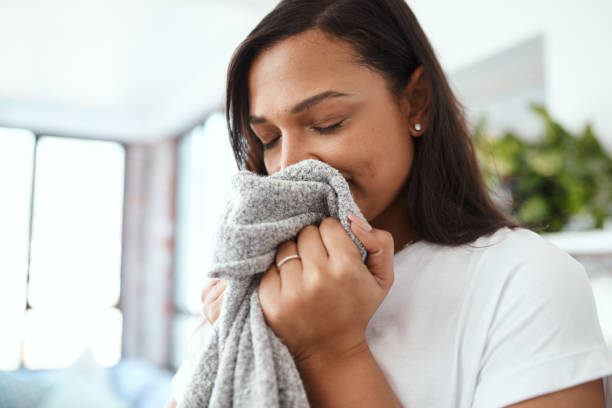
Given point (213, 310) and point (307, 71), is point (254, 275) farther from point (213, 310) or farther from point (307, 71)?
point (307, 71)

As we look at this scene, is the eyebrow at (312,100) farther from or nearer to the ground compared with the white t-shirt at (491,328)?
farther from the ground

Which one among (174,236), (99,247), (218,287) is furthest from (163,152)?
(218,287)

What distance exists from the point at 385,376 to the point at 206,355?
0.77 feet

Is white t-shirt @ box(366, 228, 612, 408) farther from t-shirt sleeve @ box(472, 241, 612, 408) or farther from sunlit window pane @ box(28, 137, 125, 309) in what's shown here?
sunlit window pane @ box(28, 137, 125, 309)

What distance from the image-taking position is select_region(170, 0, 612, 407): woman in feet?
1.88

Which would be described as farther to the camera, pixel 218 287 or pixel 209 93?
pixel 209 93

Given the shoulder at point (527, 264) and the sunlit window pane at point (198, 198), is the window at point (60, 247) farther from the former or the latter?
the shoulder at point (527, 264)

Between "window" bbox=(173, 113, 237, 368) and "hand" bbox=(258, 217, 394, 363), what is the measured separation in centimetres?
370

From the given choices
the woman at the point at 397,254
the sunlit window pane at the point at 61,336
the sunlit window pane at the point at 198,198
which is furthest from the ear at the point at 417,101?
the sunlit window pane at the point at 61,336

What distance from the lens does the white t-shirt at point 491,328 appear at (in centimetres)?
58

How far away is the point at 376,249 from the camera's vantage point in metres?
0.60

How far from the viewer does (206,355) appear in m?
0.60

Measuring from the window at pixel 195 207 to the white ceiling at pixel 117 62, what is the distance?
0.25 metres

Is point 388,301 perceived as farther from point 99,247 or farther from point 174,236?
point 99,247
